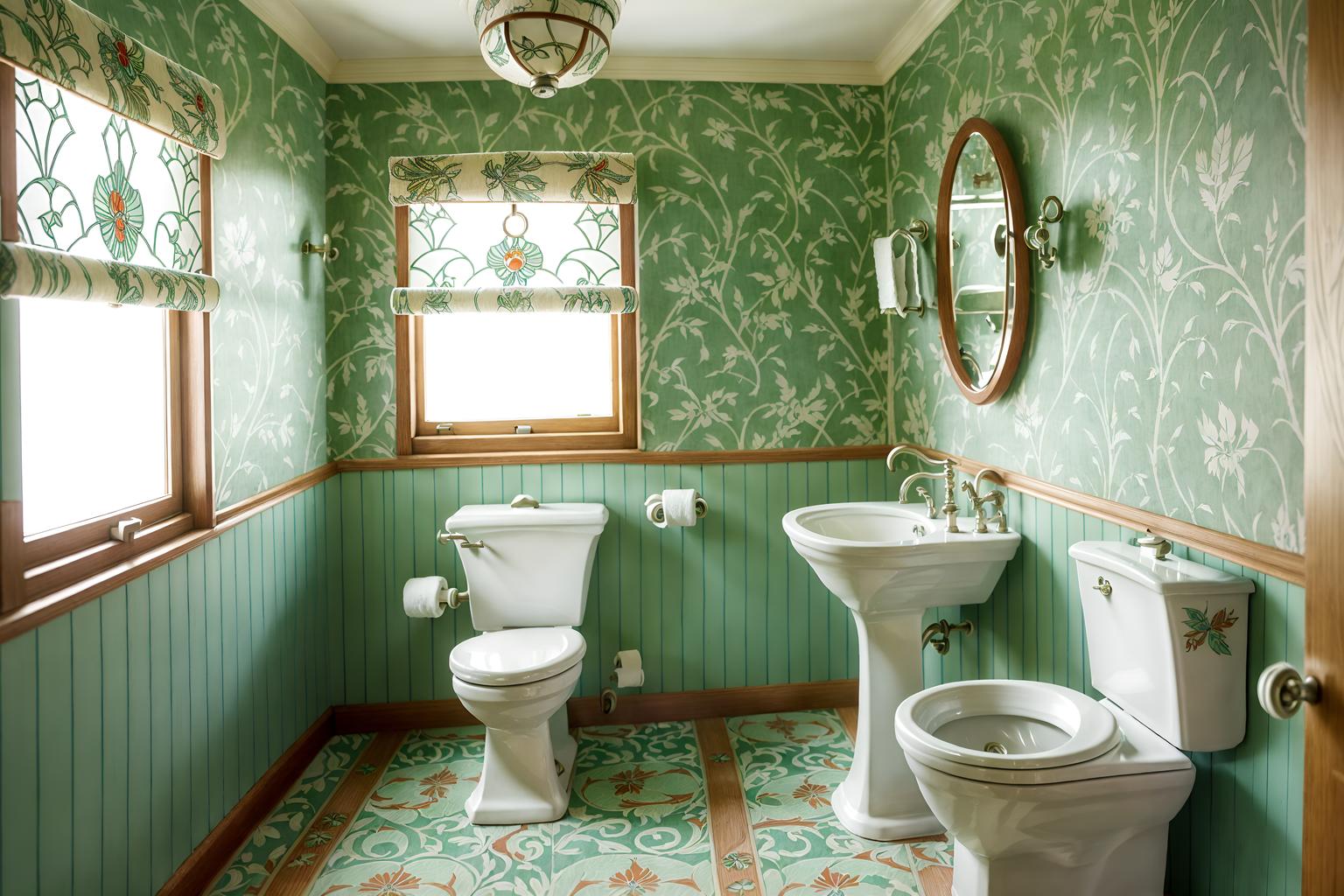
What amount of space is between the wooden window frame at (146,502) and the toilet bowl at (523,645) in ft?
2.59

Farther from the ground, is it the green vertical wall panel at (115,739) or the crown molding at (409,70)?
the crown molding at (409,70)

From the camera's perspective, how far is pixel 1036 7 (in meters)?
2.07

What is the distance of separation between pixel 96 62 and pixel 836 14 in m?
1.96

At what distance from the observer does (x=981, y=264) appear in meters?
2.35

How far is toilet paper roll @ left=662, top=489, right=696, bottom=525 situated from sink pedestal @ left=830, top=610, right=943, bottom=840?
73 centimetres

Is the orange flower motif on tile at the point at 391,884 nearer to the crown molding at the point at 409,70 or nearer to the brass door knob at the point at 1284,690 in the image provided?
the brass door knob at the point at 1284,690

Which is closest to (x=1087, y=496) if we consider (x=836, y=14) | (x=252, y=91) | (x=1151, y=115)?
(x=1151, y=115)

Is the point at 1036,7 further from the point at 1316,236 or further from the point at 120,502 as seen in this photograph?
the point at 120,502

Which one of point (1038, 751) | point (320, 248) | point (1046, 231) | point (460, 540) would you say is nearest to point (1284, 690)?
point (1038, 751)

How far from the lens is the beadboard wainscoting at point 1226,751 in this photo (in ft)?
4.78

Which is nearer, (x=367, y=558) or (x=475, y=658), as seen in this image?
(x=475, y=658)

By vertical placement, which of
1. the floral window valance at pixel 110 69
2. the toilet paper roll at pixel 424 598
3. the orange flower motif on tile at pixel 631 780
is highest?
the floral window valance at pixel 110 69

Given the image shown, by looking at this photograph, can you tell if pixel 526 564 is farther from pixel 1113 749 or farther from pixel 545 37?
pixel 1113 749

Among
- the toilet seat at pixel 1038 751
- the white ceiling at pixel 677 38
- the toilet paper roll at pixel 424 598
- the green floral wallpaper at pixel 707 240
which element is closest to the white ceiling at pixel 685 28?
the white ceiling at pixel 677 38
